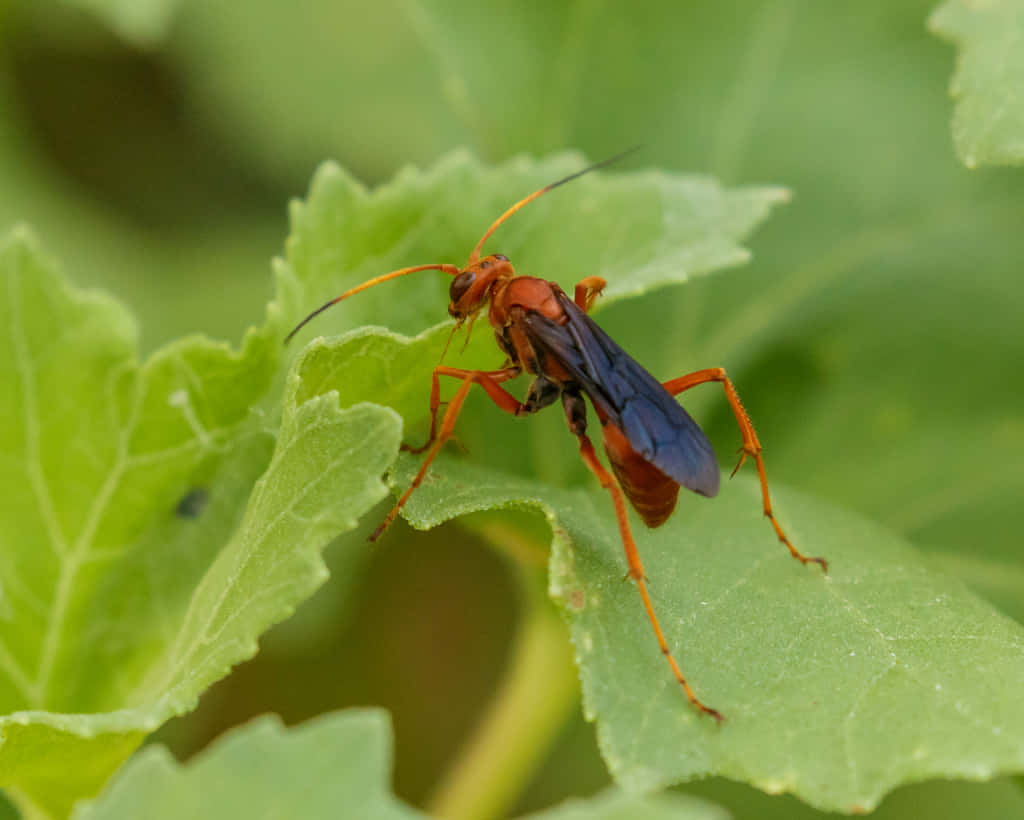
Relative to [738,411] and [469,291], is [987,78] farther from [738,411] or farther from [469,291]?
[469,291]

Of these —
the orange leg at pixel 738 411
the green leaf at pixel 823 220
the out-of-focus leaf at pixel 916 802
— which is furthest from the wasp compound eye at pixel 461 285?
the out-of-focus leaf at pixel 916 802

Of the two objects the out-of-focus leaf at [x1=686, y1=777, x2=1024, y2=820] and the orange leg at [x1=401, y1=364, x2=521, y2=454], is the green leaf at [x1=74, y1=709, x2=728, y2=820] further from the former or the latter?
the out-of-focus leaf at [x1=686, y1=777, x2=1024, y2=820]

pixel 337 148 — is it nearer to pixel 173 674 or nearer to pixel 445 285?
pixel 445 285

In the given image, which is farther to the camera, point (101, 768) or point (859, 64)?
point (859, 64)

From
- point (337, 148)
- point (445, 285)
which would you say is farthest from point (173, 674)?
point (337, 148)

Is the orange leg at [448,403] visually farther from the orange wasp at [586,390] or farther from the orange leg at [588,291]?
the orange leg at [588,291]

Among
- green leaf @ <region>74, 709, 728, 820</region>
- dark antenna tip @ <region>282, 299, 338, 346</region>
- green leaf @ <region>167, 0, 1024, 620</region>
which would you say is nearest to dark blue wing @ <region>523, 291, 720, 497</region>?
dark antenna tip @ <region>282, 299, 338, 346</region>
